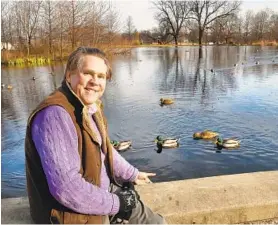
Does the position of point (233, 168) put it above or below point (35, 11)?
below

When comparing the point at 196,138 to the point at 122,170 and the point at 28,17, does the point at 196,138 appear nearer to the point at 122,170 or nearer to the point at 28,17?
the point at 122,170

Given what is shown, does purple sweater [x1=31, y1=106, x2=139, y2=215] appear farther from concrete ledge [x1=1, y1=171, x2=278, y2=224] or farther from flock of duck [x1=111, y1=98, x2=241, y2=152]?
flock of duck [x1=111, y1=98, x2=241, y2=152]

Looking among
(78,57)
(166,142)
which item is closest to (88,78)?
(78,57)

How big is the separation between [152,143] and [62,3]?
23.0m

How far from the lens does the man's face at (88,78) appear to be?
1719 millimetres

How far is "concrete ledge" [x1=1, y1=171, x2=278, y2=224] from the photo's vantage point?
221 cm

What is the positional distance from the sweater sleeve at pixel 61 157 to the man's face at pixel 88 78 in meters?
0.22

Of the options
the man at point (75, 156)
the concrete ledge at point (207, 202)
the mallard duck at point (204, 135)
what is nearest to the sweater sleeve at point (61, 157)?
the man at point (75, 156)

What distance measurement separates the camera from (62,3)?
2728 centimetres

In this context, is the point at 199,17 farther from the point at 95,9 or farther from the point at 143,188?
the point at 143,188

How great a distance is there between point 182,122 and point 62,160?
25.7ft

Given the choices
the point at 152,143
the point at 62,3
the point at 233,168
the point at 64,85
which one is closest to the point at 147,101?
the point at 152,143

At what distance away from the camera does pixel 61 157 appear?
1.51 metres

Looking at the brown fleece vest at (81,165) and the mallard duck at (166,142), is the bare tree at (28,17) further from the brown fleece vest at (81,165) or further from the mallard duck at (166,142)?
the brown fleece vest at (81,165)
